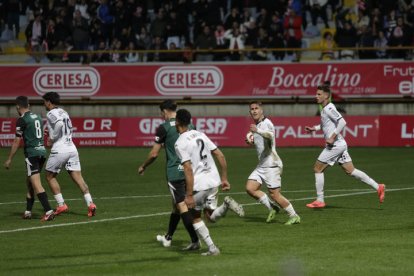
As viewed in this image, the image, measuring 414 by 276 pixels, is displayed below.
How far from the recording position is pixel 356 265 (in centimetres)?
1346

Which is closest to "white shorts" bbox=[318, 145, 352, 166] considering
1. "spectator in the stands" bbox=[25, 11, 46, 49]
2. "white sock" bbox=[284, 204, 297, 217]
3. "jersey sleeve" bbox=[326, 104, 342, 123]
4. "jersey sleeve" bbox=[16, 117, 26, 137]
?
"jersey sleeve" bbox=[326, 104, 342, 123]

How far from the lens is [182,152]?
46.4 ft

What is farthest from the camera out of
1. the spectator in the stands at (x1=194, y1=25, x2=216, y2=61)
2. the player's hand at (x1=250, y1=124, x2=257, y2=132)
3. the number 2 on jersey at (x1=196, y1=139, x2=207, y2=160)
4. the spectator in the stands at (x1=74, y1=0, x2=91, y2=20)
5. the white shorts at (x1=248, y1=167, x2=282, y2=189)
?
the spectator in the stands at (x1=74, y1=0, x2=91, y2=20)

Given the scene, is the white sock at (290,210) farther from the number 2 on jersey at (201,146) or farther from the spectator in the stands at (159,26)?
the spectator in the stands at (159,26)

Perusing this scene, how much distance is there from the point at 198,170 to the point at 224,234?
2.21m

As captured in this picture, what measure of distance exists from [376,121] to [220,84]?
7.04 metres

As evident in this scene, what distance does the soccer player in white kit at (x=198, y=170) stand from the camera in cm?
1414

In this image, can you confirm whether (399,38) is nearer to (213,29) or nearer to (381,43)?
(381,43)

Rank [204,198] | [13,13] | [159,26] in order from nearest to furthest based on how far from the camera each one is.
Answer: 1. [204,198]
2. [159,26]
3. [13,13]

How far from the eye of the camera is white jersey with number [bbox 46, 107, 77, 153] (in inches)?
755

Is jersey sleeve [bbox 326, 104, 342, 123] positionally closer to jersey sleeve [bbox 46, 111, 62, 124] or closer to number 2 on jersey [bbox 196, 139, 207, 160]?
jersey sleeve [bbox 46, 111, 62, 124]

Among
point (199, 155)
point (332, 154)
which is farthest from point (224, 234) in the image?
point (332, 154)

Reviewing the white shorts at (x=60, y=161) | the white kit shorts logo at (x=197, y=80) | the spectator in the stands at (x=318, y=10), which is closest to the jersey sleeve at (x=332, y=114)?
the white shorts at (x=60, y=161)

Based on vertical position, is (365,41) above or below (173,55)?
above
